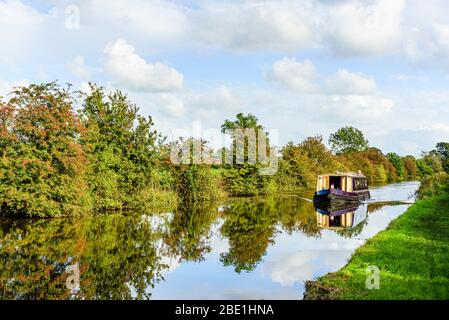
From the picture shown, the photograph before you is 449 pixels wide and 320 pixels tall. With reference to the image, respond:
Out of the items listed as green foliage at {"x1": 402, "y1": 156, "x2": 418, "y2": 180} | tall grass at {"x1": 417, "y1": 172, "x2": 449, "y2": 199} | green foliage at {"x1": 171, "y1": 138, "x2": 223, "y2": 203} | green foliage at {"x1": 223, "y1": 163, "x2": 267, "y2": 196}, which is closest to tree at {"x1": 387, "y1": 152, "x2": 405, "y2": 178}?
green foliage at {"x1": 402, "y1": 156, "x2": 418, "y2": 180}

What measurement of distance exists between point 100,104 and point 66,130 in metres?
4.98

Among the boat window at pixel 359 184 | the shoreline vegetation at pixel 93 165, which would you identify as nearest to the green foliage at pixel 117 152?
the shoreline vegetation at pixel 93 165

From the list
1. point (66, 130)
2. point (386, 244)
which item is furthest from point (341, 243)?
point (66, 130)

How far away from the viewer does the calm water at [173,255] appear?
33.4ft

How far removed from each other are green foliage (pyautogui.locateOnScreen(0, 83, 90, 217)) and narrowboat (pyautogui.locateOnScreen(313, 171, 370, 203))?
16905 millimetres

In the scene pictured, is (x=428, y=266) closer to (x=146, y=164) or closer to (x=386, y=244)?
(x=386, y=244)

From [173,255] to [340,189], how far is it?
2294cm

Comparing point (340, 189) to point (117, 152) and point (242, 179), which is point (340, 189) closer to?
point (242, 179)

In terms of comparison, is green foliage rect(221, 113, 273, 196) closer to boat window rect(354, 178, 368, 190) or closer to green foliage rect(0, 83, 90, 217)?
boat window rect(354, 178, 368, 190)

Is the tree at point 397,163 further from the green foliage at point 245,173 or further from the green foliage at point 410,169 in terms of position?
the green foliage at point 245,173

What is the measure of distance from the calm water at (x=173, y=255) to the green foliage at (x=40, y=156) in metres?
1.29

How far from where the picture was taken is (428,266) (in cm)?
1081
